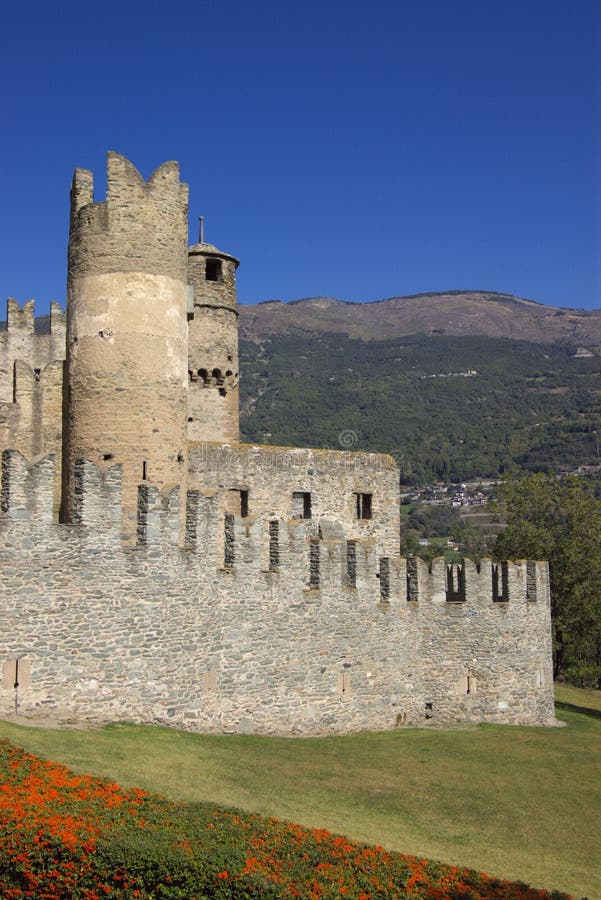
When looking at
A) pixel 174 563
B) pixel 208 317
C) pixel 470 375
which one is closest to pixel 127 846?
pixel 174 563

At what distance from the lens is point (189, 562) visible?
19.3 meters

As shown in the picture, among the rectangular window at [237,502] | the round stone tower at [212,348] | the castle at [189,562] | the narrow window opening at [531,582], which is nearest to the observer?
the castle at [189,562]

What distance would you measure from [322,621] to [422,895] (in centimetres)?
1220

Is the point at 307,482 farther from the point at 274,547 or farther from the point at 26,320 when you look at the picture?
the point at 26,320

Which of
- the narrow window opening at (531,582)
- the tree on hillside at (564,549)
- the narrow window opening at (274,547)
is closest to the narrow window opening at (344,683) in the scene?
the narrow window opening at (274,547)

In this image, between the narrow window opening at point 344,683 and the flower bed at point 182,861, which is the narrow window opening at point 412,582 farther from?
the flower bed at point 182,861

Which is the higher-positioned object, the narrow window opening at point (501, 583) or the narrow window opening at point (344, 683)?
the narrow window opening at point (501, 583)

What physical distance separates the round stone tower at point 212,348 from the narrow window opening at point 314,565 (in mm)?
8602

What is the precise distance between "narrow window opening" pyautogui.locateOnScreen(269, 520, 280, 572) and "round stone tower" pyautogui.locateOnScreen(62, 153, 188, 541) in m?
2.43

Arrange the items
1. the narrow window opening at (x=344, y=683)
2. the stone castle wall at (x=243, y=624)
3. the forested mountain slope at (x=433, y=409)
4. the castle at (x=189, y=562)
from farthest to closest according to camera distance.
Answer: the forested mountain slope at (x=433, y=409) → the narrow window opening at (x=344, y=683) → the castle at (x=189, y=562) → the stone castle wall at (x=243, y=624)

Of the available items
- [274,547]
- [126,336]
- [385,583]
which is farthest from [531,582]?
[126,336]

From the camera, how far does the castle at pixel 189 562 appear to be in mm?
17297

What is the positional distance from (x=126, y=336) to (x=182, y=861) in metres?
13.6

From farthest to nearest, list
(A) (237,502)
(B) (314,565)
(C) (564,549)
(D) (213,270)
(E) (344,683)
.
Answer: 1. (C) (564,549)
2. (D) (213,270)
3. (A) (237,502)
4. (E) (344,683)
5. (B) (314,565)
